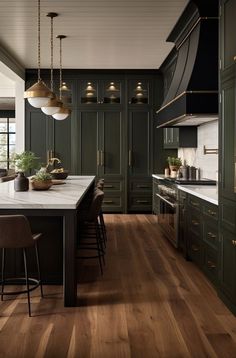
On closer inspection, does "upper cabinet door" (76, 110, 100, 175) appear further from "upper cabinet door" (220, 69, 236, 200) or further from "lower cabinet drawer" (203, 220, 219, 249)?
"upper cabinet door" (220, 69, 236, 200)

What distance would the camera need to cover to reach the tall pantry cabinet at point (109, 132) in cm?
904

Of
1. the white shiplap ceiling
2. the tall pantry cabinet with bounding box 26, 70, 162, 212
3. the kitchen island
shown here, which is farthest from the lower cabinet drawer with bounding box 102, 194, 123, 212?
the kitchen island

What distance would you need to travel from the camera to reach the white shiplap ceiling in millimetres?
5250

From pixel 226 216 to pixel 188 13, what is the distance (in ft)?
9.43

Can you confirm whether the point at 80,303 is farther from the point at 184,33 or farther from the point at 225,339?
the point at 184,33

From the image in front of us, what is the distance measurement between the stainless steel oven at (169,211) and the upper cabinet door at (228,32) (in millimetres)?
2316

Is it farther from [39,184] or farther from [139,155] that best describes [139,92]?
[39,184]

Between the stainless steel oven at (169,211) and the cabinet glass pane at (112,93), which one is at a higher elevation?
the cabinet glass pane at (112,93)

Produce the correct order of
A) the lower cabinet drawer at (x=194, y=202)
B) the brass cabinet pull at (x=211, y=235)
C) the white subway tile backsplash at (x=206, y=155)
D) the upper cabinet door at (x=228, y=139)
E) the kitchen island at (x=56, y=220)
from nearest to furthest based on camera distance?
the upper cabinet door at (x=228, y=139), the kitchen island at (x=56, y=220), the brass cabinet pull at (x=211, y=235), the lower cabinet drawer at (x=194, y=202), the white subway tile backsplash at (x=206, y=155)

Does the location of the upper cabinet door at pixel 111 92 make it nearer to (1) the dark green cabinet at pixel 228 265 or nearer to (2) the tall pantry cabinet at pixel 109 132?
(2) the tall pantry cabinet at pixel 109 132

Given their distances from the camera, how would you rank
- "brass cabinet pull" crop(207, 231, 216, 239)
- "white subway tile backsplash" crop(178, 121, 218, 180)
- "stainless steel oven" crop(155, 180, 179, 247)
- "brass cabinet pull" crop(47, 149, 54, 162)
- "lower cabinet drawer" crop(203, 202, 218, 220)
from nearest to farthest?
"lower cabinet drawer" crop(203, 202, 218, 220)
"brass cabinet pull" crop(207, 231, 216, 239)
"stainless steel oven" crop(155, 180, 179, 247)
"white subway tile backsplash" crop(178, 121, 218, 180)
"brass cabinet pull" crop(47, 149, 54, 162)

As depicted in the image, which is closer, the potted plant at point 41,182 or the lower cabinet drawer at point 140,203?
the potted plant at point 41,182

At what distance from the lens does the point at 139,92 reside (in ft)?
29.8

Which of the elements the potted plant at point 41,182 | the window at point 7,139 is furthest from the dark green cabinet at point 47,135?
the window at point 7,139
